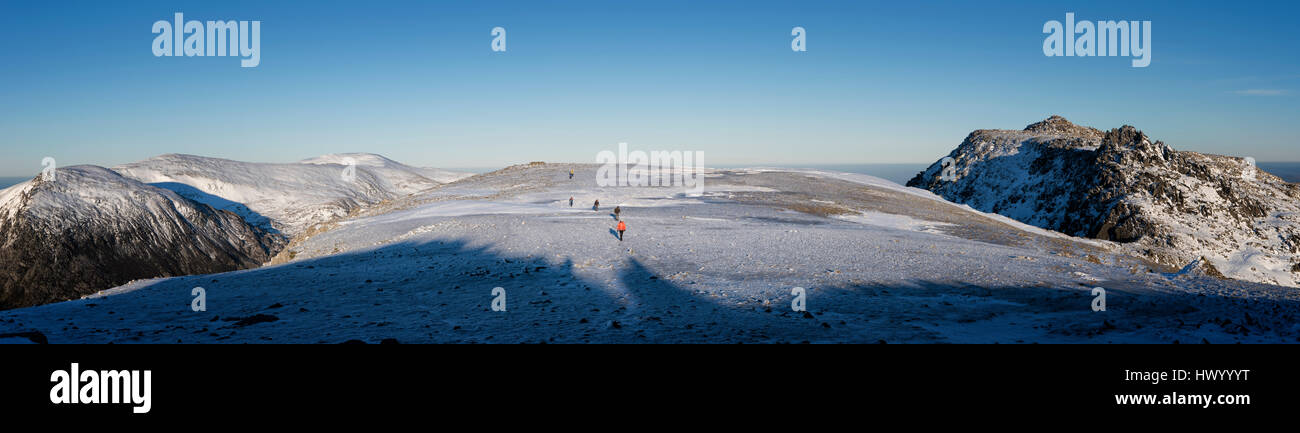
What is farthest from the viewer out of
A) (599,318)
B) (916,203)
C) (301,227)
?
(301,227)

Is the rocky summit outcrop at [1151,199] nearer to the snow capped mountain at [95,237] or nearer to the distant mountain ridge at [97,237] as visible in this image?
the distant mountain ridge at [97,237]

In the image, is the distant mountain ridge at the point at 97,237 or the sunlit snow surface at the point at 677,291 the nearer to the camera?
the sunlit snow surface at the point at 677,291
